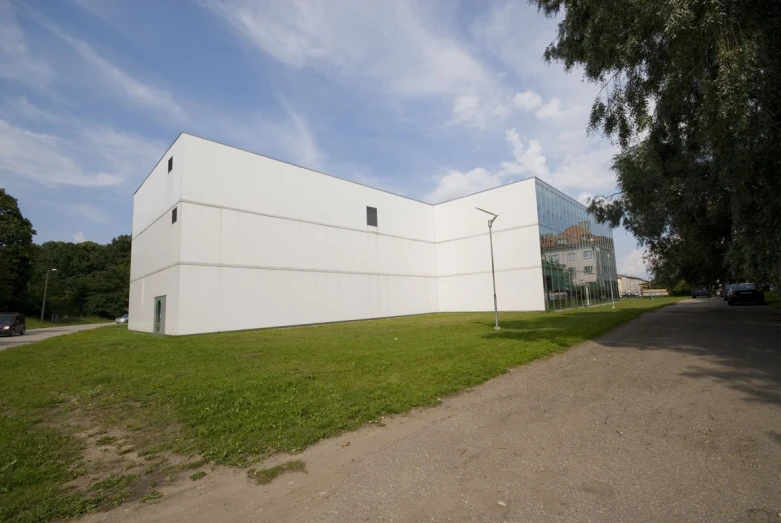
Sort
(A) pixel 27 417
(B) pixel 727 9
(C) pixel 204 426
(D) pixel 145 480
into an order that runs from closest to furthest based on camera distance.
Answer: (D) pixel 145 480 → (C) pixel 204 426 → (A) pixel 27 417 → (B) pixel 727 9

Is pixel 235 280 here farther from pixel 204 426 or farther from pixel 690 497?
pixel 690 497

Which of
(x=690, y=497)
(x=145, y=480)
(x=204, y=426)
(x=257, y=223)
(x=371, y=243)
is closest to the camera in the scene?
(x=690, y=497)

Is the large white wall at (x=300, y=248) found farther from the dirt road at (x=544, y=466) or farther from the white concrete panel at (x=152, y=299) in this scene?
the dirt road at (x=544, y=466)

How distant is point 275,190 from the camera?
86.7 ft

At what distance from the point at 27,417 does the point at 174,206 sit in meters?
18.7

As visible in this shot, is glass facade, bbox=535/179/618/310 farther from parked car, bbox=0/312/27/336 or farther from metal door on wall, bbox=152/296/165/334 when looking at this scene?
parked car, bbox=0/312/27/336

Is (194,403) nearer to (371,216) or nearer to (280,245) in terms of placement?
(280,245)

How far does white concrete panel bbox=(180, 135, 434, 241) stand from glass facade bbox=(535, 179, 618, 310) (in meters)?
12.8

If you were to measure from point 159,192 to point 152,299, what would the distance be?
695cm

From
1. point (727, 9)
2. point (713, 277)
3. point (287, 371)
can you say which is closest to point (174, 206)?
point (287, 371)

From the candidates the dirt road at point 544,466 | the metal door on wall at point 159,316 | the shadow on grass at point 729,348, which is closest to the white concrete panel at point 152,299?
the metal door on wall at point 159,316

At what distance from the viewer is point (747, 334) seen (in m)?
12.9

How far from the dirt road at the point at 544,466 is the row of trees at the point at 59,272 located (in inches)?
2248

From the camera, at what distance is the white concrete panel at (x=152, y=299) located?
71.6ft
